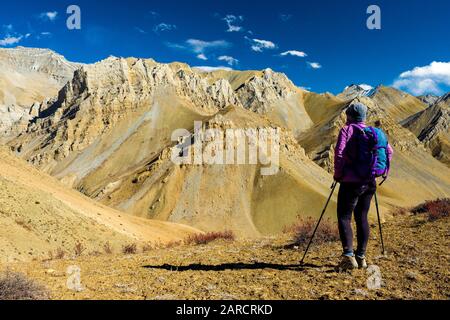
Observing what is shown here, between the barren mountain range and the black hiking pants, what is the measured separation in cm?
2034

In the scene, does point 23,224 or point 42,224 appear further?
point 42,224

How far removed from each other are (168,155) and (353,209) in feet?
239

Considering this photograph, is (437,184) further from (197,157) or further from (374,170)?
(374,170)

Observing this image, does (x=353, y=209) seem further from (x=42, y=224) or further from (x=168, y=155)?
(x=168, y=155)

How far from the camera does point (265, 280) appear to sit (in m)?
7.49

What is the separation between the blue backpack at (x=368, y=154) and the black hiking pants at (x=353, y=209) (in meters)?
0.28

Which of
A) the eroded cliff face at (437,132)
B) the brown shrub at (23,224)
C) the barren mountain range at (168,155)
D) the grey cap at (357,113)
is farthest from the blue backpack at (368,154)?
Result: the eroded cliff face at (437,132)

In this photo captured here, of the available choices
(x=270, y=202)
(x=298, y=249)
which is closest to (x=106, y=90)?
(x=270, y=202)

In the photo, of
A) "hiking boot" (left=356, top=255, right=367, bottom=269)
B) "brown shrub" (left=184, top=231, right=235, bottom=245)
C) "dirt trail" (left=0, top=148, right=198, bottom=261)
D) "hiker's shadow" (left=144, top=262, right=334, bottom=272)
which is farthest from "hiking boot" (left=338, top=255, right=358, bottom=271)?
"dirt trail" (left=0, top=148, right=198, bottom=261)

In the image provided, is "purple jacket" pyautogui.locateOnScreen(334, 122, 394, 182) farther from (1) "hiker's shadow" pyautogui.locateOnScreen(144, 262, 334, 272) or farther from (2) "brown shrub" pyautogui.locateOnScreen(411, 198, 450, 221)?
(2) "brown shrub" pyautogui.locateOnScreen(411, 198, 450, 221)

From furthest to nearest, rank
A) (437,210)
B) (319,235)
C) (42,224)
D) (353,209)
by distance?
1. (42,224)
2. (437,210)
3. (319,235)
4. (353,209)

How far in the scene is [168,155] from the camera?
79812 mm

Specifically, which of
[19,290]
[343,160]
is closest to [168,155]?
[343,160]

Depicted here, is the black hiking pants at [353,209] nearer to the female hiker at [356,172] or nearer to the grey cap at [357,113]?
the female hiker at [356,172]
